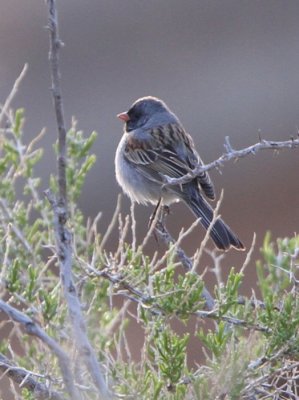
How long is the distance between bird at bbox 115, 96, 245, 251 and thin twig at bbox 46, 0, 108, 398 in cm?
342

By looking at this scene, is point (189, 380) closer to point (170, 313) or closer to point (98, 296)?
point (170, 313)

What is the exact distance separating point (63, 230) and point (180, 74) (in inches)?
620

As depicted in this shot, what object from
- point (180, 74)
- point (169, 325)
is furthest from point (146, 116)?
point (180, 74)

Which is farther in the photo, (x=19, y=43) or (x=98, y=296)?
(x=19, y=43)

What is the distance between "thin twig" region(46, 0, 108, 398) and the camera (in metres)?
2.83

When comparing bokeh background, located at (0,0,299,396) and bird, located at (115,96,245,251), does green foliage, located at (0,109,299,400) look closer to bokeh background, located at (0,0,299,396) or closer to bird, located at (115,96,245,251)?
bird, located at (115,96,245,251)

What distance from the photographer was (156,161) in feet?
23.7

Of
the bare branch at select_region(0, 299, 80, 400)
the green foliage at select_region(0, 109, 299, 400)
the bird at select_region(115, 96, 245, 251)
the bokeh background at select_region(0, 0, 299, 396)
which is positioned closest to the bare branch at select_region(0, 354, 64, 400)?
the green foliage at select_region(0, 109, 299, 400)

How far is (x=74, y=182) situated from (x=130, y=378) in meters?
1.07

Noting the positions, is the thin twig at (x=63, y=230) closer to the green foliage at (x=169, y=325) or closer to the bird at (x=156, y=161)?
the green foliage at (x=169, y=325)

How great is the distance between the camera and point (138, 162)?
7.24 meters

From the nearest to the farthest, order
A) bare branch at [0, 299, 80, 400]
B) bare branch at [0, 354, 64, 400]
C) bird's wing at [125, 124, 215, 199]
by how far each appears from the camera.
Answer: bare branch at [0, 299, 80, 400], bare branch at [0, 354, 64, 400], bird's wing at [125, 124, 215, 199]

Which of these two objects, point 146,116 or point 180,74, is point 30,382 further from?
point 180,74

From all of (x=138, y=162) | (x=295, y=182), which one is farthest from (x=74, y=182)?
(x=295, y=182)
